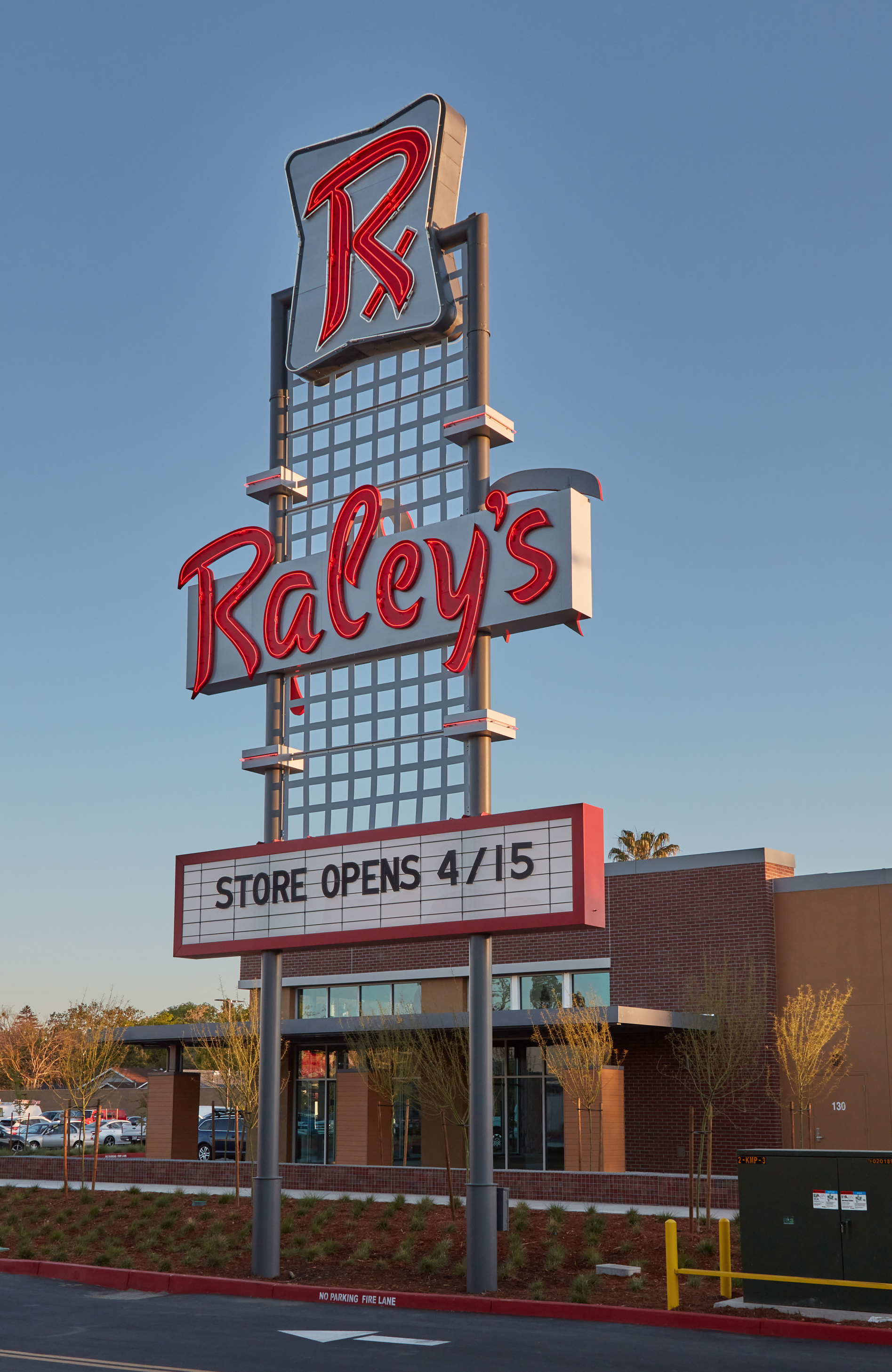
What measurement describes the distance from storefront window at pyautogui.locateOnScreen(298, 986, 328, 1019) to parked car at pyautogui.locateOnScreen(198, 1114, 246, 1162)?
4.29 metres

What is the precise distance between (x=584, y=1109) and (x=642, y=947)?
17.2 ft

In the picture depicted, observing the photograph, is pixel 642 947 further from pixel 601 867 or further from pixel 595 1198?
pixel 601 867

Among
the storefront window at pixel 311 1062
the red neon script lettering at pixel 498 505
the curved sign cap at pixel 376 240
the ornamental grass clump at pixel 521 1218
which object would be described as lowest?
the ornamental grass clump at pixel 521 1218

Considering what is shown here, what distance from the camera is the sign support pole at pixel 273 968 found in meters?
18.8

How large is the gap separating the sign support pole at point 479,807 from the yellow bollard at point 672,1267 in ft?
7.06

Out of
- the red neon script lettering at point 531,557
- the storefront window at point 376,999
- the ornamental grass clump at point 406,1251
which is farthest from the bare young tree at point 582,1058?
the red neon script lettering at point 531,557

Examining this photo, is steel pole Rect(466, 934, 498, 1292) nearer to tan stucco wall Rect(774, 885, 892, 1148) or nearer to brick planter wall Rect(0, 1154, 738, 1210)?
brick planter wall Rect(0, 1154, 738, 1210)

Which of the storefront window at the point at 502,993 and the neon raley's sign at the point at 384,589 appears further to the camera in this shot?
the storefront window at the point at 502,993

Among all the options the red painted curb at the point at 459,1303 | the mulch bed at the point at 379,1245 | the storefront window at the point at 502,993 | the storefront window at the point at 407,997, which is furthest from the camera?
the storefront window at the point at 407,997

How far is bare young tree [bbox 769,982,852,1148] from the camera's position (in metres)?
27.5

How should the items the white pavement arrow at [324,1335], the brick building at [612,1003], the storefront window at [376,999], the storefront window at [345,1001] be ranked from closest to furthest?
the white pavement arrow at [324,1335]
the brick building at [612,1003]
the storefront window at [376,999]
the storefront window at [345,1001]

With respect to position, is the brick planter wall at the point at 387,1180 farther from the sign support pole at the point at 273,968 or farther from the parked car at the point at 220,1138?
the parked car at the point at 220,1138

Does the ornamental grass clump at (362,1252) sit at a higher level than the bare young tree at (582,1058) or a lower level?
lower

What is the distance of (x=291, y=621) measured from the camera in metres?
19.7
